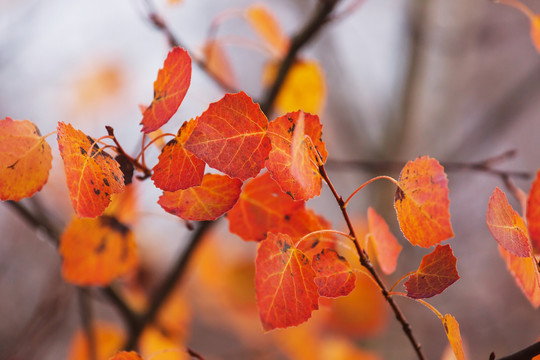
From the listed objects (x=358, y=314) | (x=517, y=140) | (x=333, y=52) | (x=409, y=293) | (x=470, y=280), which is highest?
(x=409, y=293)

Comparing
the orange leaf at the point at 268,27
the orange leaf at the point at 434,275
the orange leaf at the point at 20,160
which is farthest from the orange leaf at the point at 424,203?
the orange leaf at the point at 268,27

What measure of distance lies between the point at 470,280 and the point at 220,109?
10.6ft

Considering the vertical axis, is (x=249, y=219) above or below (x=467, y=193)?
above

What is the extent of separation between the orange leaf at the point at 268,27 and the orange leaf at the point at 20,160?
1.77 feet

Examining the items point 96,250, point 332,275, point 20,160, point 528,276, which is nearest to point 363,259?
point 332,275

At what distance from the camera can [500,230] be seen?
1.00 ft

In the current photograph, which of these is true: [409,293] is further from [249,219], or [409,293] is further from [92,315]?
[92,315]

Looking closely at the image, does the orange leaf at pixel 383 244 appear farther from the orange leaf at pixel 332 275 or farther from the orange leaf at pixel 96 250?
the orange leaf at pixel 96 250

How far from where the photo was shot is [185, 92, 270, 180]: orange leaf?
301 millimetres

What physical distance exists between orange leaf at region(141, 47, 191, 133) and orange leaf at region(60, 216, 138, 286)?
0.98 ft

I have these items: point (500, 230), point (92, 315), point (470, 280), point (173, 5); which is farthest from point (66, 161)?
point (470, 280)

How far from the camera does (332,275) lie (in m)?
0.34

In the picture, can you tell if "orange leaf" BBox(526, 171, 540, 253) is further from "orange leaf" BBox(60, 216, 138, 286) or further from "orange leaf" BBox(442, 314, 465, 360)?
"orange leaf" BBox(60, 216, 138, 286)

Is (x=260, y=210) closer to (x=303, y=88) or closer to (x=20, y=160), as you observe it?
(x=20, y=160)
